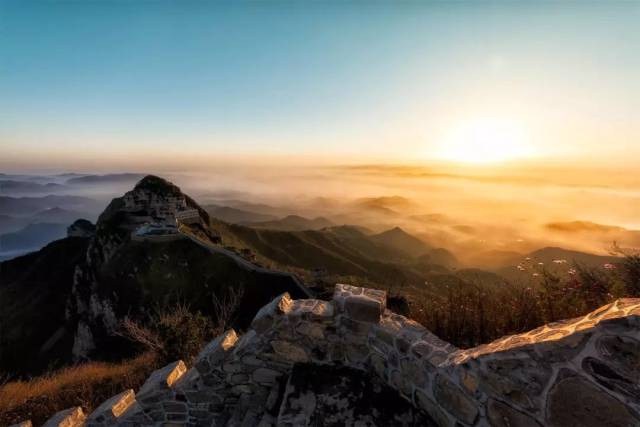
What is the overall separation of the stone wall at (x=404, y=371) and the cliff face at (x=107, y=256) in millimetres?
34505

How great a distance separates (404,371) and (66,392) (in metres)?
7.74

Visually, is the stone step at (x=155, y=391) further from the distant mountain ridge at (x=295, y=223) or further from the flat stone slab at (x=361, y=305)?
the distant mountain ridge at (x=295, y=223)

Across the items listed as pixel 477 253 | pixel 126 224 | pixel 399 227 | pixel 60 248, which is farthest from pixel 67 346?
pixel 399 227

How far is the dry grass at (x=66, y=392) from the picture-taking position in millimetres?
5910

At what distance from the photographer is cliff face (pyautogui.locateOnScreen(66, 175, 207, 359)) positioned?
33500mm

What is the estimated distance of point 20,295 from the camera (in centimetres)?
5147

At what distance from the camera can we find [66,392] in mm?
6453

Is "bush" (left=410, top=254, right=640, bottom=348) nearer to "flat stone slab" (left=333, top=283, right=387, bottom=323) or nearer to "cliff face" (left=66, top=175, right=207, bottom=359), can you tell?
"flat stone slab" (left=333, top=283, right=387, bottom=323)

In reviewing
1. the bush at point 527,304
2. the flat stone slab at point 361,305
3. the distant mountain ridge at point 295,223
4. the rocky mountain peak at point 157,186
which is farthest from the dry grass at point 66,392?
the distant mountain ridge at point 295,223

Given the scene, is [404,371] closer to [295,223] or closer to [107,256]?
[107,256]

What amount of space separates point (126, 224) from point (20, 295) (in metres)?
27.5

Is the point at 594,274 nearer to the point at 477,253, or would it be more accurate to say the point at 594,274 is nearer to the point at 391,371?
the point at 391,371

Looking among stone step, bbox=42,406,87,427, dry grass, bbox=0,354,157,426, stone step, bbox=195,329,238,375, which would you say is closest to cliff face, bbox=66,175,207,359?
dry grass, bbox=0,354,157,426

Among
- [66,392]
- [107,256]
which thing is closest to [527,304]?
[66,392]
